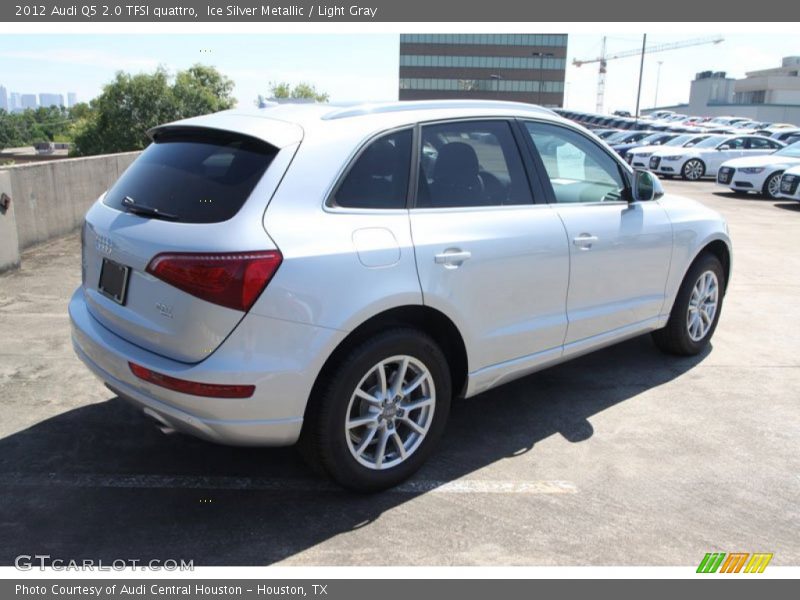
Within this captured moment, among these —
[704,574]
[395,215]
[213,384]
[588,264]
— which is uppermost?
[395,215]

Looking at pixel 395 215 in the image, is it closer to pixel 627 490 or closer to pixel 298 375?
pixel 298 375

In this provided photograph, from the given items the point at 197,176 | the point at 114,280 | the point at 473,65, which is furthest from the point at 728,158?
the point at 473,65

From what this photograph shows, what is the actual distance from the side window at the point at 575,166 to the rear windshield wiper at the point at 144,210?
2.17 m

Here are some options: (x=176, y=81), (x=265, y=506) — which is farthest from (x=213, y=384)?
(x=176, y=81)

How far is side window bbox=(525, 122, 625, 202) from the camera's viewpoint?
4.16m

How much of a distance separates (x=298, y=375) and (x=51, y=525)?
135cm

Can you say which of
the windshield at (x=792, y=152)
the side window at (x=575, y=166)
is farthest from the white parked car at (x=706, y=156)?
the side window at (x=575, y=166)

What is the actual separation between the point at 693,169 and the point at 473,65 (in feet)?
328

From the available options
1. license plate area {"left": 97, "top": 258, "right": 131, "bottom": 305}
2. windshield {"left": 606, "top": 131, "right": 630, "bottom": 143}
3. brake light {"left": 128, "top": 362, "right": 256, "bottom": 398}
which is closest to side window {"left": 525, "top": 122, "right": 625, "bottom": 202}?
brake light {"left": 128, "top": 362, "right": 256, "bottom": 398}

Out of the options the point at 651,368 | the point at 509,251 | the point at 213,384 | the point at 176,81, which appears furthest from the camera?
the point at 176,81

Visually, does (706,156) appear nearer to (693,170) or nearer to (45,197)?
(693,170)

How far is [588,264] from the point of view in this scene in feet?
13.7

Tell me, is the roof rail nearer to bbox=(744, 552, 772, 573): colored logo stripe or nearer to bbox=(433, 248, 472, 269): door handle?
bbox=(433, 248, 472, 269): door handle

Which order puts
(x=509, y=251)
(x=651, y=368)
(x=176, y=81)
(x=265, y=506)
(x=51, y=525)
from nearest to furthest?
(x=51, y=525)
(x=265, y=506)
(x=509, y=251)
(x=651, y=368)
(x=176, y=81)
